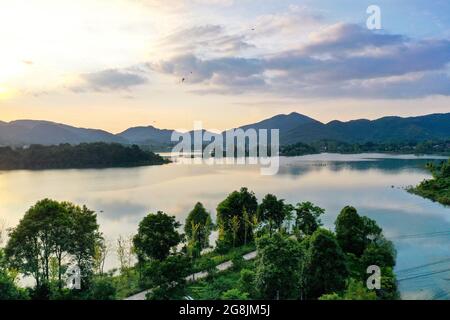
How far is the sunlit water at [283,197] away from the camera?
9.02 m

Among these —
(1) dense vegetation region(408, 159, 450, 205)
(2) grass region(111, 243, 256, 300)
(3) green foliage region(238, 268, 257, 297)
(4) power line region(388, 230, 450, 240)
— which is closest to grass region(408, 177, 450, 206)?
(1) dense vegetation region(408, 159, 450, 205)

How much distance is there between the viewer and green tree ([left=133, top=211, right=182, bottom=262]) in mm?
7547

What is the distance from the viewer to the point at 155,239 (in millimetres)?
7570

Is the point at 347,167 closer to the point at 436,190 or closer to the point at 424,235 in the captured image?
the point at 436,190

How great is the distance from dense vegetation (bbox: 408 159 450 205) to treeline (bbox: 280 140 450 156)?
31218mm

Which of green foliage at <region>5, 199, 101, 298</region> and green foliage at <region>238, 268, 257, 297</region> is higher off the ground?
green foliage at <region>5, 199, 101, 298</region>

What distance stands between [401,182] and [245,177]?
9.02 metres

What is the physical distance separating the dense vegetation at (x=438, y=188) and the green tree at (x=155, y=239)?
1332cm

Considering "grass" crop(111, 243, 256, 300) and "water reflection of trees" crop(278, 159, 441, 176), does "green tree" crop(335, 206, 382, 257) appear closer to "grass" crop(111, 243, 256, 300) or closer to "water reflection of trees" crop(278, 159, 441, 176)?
"grass" crop(111, 243, 256, 300)

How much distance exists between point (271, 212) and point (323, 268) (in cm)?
480

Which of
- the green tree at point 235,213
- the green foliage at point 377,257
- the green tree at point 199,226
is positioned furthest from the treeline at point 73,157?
the green foliage at point 377,257

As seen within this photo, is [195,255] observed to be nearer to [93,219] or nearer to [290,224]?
[93,219]

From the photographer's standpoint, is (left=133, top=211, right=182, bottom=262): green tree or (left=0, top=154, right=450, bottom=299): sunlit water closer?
(left=133, top=211, right=182, bottom=262): green tree

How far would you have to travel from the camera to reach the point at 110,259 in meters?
9.20
